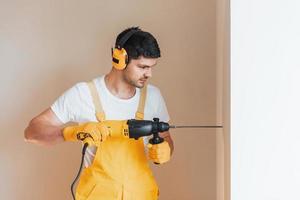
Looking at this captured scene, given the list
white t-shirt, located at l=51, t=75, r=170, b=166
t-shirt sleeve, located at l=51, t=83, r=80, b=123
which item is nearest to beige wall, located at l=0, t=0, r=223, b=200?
white t-shirt, located at l=51, t=75, r=170, b=166

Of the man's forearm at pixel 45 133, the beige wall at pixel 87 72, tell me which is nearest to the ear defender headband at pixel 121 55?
the man's forearm at pixel 45 133

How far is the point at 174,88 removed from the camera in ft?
7.29

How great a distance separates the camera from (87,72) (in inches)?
91.4

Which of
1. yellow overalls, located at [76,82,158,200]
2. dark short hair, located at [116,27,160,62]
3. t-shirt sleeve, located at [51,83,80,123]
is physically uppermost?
dark short hair, located at [116,27,160,62]

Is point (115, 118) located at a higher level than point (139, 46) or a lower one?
lower

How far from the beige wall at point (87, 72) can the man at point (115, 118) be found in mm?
513

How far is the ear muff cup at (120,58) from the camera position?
162 centimetres

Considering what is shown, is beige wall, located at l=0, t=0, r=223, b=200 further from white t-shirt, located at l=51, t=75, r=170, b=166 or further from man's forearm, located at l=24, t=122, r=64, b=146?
man's forearm, located at l=24, t=122, r=64, b=146
